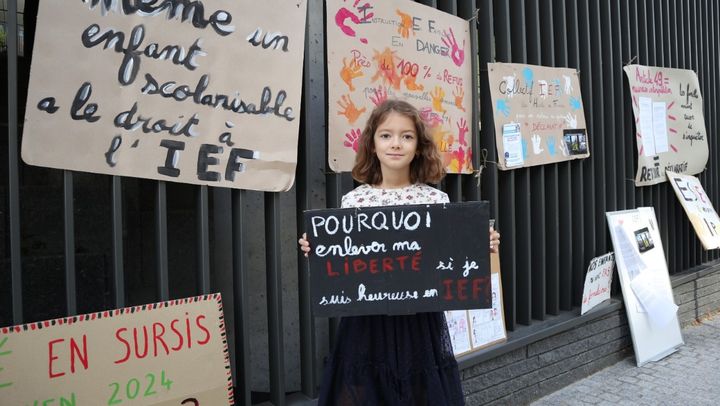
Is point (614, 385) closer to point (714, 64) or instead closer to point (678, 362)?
point (678, 362)

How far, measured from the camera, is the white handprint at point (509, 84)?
3.90 m

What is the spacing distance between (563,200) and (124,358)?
11.6ft

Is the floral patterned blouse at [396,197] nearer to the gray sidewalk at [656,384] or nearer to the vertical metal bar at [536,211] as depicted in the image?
the vertical metal bar at [536,211]

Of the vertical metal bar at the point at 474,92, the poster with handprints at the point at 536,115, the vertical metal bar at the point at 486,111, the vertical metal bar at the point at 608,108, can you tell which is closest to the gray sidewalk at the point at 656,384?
the vertical metal bar at the point at 608,108

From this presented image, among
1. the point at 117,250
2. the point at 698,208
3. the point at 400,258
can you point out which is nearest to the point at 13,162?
the point at 117,250

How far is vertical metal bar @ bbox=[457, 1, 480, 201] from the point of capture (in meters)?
3.70

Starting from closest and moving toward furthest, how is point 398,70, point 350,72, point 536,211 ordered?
1. point 350,72
2. point 398,70
3. point 536,211

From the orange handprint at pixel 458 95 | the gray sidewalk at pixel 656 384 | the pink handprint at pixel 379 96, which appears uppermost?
the orange handprint at pixel 458 95

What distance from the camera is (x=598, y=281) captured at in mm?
4496

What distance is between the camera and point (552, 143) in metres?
4.23

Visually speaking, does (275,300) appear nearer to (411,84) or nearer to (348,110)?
(348,110)

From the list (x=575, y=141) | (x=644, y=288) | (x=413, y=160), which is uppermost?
(x=575, y=141)

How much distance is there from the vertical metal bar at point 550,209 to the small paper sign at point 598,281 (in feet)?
0.74

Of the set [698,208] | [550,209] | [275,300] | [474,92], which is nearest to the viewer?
[275,300]
